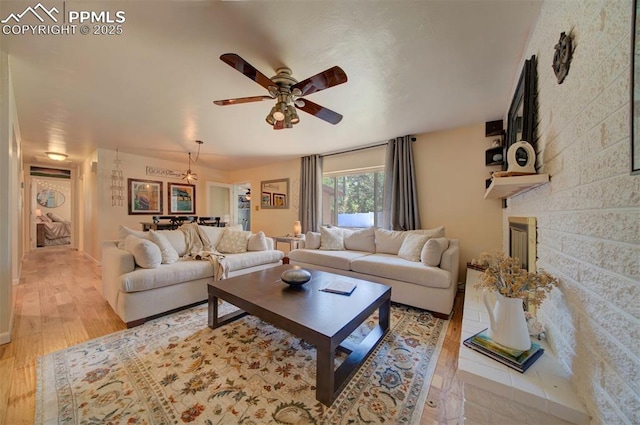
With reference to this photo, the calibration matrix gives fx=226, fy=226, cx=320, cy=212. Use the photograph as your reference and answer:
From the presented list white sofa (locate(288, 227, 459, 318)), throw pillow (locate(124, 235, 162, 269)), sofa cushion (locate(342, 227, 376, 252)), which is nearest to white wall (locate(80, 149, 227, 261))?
throw pillow (locate(124, 235, 162, 269))

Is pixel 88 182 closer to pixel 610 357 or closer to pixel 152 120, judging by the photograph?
pixel 152 120

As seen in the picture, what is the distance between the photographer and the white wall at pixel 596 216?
2.14 ft

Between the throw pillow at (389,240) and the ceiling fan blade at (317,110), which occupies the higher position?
the ceiling fan blade at (317,110)

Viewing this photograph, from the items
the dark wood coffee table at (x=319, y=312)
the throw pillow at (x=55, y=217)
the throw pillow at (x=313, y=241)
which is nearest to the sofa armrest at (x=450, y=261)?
the dark wood coffee table at (x=319, y=312)

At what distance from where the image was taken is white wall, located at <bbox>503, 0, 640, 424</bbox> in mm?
653

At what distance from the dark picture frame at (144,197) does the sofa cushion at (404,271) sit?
4907mm

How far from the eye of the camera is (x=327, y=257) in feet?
10.7

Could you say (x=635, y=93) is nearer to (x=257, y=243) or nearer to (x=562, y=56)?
(x=562, y=56)

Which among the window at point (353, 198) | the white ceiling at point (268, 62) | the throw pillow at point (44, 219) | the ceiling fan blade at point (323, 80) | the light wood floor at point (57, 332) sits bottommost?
the light wood floor at point (57, 332)

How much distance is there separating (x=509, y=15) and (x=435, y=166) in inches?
87.4

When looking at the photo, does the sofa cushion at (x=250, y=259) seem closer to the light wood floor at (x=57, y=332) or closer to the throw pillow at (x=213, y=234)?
the throw pillow at (x=213, y=234)

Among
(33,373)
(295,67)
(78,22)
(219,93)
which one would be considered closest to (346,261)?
(295,67)

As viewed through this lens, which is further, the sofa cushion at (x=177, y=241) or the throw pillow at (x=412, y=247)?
the sofa cushion at (x=177, y=241)

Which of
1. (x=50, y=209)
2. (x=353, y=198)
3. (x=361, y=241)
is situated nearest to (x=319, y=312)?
(x=361, y=241)
